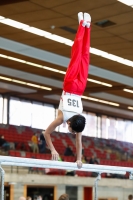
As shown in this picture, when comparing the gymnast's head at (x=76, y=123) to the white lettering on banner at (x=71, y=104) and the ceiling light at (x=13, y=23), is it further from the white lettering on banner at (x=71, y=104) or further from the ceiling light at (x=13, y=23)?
the ceiling light at (x=13, y=23)

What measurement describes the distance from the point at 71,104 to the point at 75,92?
299mm

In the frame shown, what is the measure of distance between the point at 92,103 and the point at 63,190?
12.9 m

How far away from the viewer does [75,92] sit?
776 cm

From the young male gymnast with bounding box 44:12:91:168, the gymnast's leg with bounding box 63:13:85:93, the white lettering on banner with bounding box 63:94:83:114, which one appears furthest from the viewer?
the gymnast's leg with bounding box 63:13:85:93

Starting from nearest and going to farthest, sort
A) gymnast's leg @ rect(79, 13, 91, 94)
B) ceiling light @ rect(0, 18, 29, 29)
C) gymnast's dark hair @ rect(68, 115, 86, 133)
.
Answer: gymnast's dark hair @ rect(68, 115, 86, 133)
gymnast's leg @ rect(79, 13, 91, 94)
ceiling light @ rect(0, 18, 29, 29)

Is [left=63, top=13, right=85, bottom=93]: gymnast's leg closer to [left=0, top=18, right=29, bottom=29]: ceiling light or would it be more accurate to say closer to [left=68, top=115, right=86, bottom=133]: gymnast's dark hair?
[left=68, top=115, right=86, bottom=133]: gymnast's dark hair

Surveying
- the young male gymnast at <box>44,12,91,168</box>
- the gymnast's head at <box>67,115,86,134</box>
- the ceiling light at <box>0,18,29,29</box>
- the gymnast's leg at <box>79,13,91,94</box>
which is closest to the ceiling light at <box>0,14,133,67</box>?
the ceiling light at <box>0,18,29,29</box>

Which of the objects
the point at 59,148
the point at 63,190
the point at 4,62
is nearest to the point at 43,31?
the point at 4,62

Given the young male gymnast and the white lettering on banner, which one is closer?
the young male gymnast

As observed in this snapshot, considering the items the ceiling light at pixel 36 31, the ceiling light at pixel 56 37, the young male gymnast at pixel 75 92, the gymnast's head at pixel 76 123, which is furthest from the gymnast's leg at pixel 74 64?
the ceiling light at pixel 36 31

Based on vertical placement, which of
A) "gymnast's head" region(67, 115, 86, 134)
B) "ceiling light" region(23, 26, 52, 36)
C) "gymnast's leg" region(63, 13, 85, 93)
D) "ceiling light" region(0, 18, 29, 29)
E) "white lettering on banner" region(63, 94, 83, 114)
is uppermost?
"ceiling light" region(23, 26, 52, 36)

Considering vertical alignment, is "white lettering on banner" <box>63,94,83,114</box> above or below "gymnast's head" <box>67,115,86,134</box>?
above

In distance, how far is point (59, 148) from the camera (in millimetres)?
31234

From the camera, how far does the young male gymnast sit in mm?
7137
